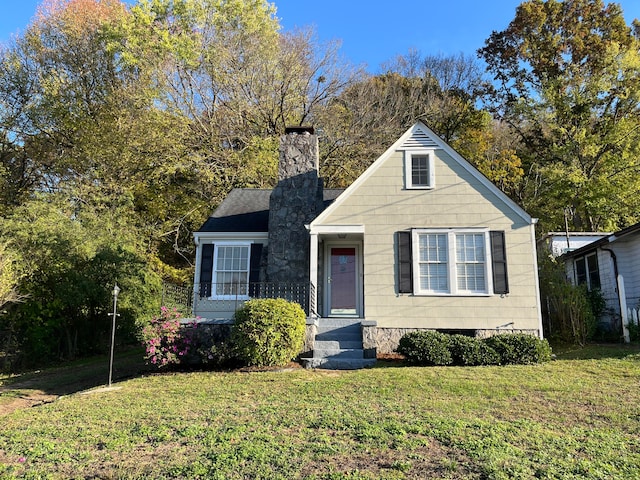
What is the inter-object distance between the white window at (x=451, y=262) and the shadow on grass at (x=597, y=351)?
225 centimetres

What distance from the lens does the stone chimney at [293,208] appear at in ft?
40.8

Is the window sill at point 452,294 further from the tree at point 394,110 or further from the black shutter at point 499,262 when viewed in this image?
the tree at point 394,110

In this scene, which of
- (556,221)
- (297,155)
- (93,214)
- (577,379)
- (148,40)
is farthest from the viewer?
(556,221)

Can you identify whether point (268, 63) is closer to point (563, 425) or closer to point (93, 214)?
point (93, 214)

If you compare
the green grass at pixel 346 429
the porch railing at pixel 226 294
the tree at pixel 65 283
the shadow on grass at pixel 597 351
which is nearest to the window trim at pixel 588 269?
the shadow on grass at pixel 597 351

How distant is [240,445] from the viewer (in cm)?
463

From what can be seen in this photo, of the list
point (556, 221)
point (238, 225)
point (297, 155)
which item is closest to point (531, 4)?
point (556, 221)

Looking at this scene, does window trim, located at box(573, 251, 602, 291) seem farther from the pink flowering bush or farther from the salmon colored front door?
the pink flowering bush

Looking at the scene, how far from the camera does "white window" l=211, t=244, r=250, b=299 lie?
13.0 meters

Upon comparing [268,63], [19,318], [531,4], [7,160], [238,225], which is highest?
[531,4]

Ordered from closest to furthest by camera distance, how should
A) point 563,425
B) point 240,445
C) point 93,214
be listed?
point 240,445 → point 563,425 → point 93,214

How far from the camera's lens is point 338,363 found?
9.62 metres

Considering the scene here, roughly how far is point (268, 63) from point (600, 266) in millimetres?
16427

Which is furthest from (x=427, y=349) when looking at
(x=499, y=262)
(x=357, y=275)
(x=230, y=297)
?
(x=230, y=297)
